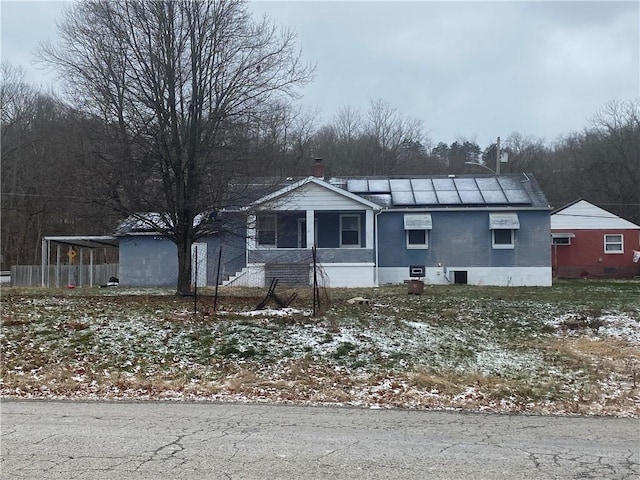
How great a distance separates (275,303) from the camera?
16125 mm

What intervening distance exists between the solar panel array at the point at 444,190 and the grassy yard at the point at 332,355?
532 inches

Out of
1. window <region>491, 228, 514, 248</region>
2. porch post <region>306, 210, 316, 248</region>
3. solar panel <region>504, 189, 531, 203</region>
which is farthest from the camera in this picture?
solar panel <region>504, 189, 531, 203</region>

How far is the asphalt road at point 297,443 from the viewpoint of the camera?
5.38 meters

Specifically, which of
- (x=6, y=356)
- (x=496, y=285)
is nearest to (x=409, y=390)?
(x=6, y=356)

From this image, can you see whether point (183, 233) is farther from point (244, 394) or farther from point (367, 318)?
point (244, 394)

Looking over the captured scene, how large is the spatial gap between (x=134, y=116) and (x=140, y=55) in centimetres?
159

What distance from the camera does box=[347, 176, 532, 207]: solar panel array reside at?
2921 cm

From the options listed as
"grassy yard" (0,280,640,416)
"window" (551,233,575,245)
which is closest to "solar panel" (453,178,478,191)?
"window" (551,233,575,245)

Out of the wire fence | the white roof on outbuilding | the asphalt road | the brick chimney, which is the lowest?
the asphalt road

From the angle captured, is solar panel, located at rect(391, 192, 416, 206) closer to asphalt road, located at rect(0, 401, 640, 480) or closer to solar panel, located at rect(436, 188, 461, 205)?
solar panel, located at rect(436, 188, 461, 205)

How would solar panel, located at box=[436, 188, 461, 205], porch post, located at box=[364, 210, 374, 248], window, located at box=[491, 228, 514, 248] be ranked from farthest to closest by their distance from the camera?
1. solar panel, located at box=[436, 188, 461, 205]
2. window, located at box=[491, 228, 514, 248]
3. porch post, located at box=[364, 210, 374, 248]

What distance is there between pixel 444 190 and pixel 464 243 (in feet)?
10.2

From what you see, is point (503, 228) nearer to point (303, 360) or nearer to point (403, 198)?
point (403, 198)

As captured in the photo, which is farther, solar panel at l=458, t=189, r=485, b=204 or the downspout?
solar panel at l=458, t=189, r=485, b=204
